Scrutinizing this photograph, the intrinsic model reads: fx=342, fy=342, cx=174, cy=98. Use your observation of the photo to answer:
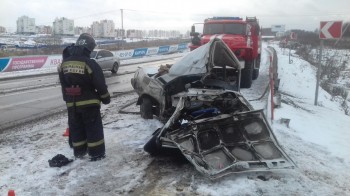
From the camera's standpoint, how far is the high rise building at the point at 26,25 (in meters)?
112

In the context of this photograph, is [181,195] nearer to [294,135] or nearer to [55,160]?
[55,160]

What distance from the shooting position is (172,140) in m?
4.96

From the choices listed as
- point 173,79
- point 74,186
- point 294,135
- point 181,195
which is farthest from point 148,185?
point 294,135

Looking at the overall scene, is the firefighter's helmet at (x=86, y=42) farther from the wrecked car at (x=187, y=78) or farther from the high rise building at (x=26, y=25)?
the high rise building at (x=26, y=25)

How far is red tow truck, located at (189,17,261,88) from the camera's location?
12258mm

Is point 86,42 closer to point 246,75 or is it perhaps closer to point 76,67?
point 76,67

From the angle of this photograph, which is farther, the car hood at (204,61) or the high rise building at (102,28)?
the high rise building at (102,28)

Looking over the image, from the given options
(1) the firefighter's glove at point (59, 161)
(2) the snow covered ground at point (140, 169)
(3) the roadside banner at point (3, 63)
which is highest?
(3) the roadside banner at point (3, 63)

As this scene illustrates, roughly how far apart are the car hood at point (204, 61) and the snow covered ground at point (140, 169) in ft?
4.22

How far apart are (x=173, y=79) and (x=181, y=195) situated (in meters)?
2.98

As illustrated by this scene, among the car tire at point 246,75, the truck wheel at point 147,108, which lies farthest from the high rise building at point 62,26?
the truck wheel at point 147,108

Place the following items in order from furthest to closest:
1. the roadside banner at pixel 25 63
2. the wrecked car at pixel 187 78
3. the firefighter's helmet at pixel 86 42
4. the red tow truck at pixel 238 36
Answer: the roadside banner at pixel 25 63 < the red tow truck at pixel 238 36 < the wrecked car at pixel 187 78 < the firefighter's helmet at pixel 86 42

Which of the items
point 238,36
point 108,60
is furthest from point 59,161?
point 108,60

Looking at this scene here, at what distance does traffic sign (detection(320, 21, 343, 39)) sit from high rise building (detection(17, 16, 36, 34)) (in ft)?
382
